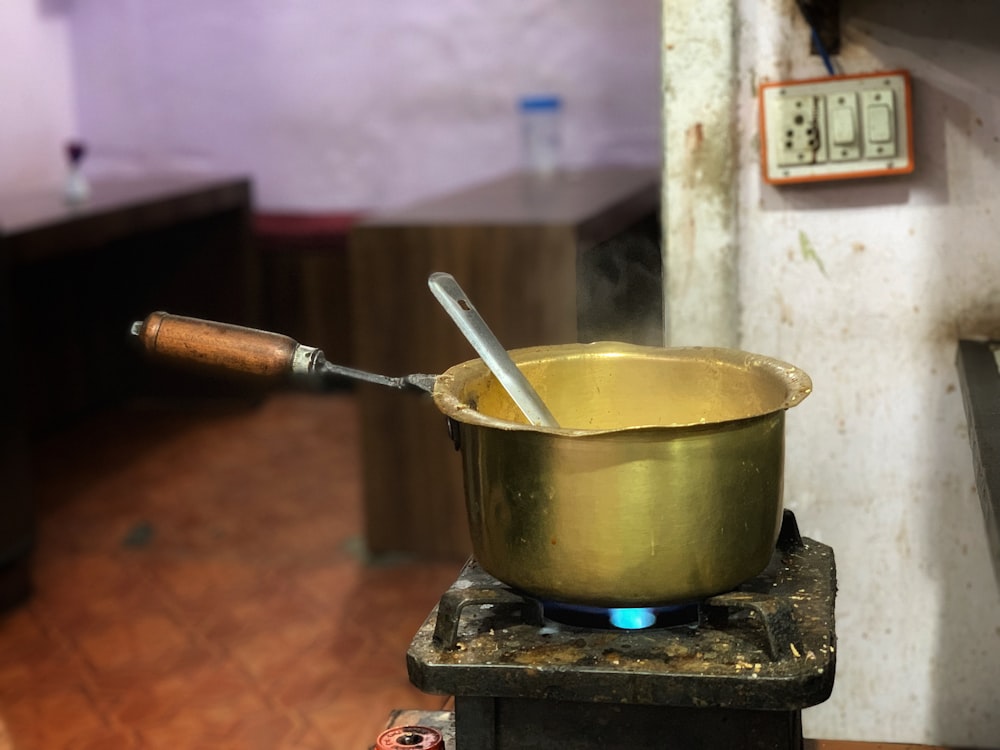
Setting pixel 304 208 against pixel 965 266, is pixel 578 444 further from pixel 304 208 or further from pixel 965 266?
pixel 304 208

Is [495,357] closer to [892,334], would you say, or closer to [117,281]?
[892,334]

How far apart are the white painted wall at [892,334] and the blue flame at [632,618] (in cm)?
84

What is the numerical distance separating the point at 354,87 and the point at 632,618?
14.6 ft

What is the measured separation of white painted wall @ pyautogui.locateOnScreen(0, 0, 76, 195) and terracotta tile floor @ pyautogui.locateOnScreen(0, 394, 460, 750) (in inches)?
47.8

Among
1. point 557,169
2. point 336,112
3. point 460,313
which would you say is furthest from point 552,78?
point 460,313

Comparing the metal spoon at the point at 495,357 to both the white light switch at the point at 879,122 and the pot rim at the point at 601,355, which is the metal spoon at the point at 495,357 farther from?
the white light switch at the point at 879,122

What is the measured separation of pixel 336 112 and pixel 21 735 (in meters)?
3.37

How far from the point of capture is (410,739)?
1.13 meters

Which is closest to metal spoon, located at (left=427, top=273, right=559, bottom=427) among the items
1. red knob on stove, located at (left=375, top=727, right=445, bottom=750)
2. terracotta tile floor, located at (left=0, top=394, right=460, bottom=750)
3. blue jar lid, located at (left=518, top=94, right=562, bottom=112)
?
red knob on stove, located at (left=375, top=727, right=445, bottom=750)

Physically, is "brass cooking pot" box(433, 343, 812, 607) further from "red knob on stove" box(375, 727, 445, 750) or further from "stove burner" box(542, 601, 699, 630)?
"red knob on stove" box(375, 727, 445, 750)

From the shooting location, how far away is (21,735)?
8.25 ft

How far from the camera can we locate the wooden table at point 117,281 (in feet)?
14.1

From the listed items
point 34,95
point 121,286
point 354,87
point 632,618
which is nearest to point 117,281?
point 121,286

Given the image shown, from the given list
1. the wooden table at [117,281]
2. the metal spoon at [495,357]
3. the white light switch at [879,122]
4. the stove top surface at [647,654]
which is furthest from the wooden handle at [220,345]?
the wooden table at [117,281]
